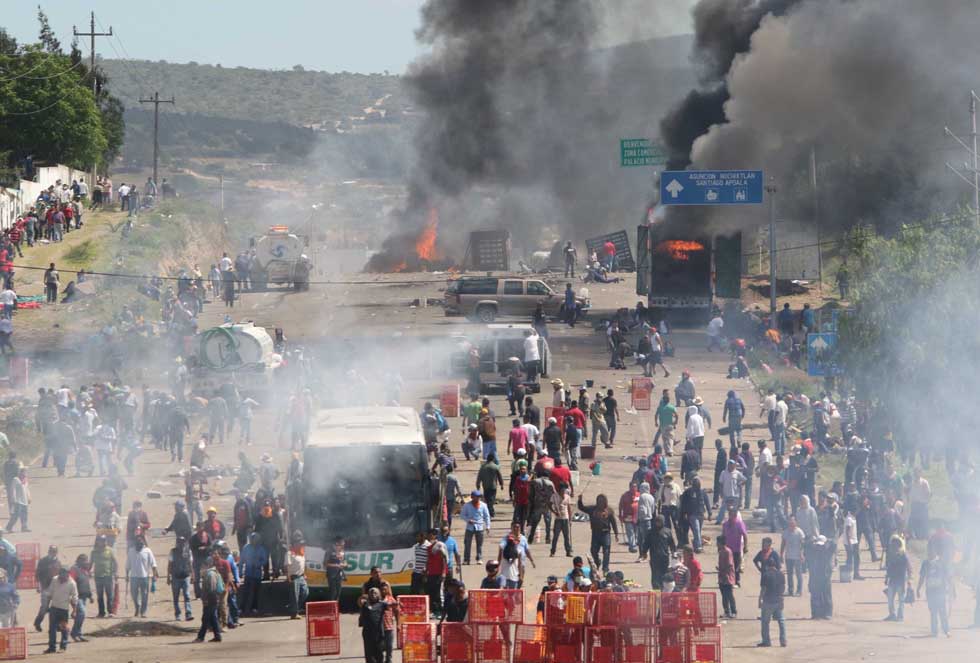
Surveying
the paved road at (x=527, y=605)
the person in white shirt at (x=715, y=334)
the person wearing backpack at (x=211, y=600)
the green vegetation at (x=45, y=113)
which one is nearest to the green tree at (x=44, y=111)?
the green vegetation at (x=45, y=113)

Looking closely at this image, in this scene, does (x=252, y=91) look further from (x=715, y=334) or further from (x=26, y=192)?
(x=715, y=334)

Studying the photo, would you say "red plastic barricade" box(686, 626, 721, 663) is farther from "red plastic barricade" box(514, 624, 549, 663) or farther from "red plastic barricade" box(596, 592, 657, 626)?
"red plastic barricade" box(514, 624, 549, 663)

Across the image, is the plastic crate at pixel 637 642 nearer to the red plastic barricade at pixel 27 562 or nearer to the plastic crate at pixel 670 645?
the plastic crate at pixel 670 645

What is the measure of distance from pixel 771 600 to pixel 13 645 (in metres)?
8.49

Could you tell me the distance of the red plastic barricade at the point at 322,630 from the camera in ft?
55.0

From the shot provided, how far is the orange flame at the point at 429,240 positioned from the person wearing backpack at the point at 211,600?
4939cm

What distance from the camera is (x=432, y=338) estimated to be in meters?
41.4

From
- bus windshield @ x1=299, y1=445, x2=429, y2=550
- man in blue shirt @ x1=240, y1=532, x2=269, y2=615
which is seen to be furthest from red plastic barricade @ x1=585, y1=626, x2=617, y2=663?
man in blue shirt @ x1=240, y1=532, x2=269, y2=615

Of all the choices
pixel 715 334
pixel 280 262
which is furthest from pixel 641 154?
pixel 715 334

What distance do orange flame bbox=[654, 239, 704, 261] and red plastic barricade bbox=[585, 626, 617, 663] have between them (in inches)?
1213

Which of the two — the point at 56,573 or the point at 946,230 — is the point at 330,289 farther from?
the point at 56,573

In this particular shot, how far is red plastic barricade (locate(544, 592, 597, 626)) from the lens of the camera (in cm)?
1565

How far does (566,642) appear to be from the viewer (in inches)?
618

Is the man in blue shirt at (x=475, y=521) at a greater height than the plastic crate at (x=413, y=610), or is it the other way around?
the man in blue shirt at (x=475, y=521)
